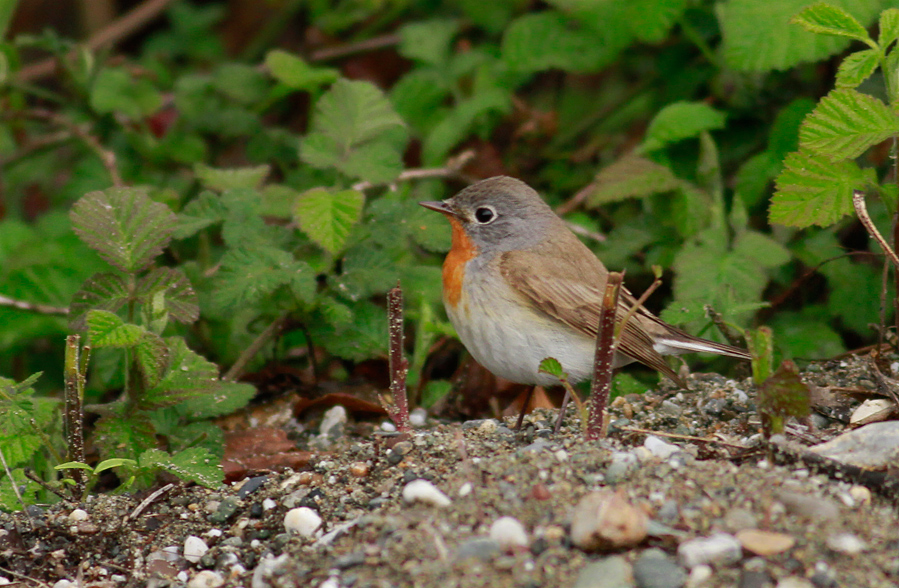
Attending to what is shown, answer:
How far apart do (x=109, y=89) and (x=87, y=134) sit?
0.34m

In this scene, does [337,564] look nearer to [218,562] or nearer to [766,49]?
[218,562]

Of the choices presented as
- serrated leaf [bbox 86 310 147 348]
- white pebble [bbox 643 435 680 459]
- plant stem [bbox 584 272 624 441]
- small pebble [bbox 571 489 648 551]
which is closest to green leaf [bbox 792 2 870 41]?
plant stem [bbox 584 272 624 441]

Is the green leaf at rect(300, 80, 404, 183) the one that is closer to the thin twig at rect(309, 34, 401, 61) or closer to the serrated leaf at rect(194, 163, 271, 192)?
the serrated leaf at rect(194, 163, 271, 192)

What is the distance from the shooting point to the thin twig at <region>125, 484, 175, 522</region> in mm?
3520

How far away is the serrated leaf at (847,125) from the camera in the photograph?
3582 mm

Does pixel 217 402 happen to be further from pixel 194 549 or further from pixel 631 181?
pixel 631 181

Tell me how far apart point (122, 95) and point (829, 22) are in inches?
176

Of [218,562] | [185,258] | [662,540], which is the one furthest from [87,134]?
[662,540]

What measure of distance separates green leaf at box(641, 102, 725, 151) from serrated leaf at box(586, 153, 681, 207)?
0.12 metres

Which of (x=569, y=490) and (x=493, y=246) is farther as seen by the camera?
(x=493, y=246)

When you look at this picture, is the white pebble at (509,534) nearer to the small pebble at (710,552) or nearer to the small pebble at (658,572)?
the small pebble at (658,572)

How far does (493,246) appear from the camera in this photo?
4.57 metres

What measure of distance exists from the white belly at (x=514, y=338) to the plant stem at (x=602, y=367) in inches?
31.1

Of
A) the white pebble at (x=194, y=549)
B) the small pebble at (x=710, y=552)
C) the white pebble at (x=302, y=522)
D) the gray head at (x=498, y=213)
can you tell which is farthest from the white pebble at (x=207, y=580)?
the gray head at (x=498, y=213)
